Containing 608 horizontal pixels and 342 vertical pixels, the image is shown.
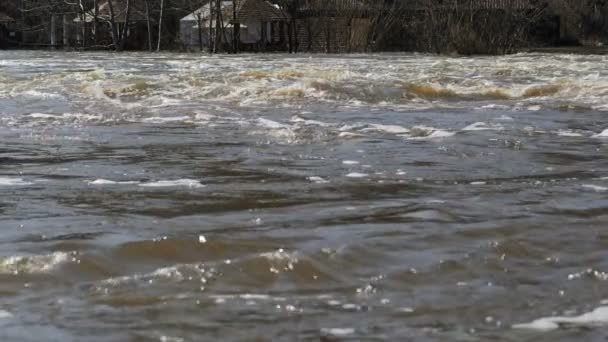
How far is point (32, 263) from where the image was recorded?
4797 millimetres

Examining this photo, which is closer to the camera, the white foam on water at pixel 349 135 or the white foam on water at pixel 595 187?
the white foam on water at pixel 595 187

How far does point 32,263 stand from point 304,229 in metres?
1.42

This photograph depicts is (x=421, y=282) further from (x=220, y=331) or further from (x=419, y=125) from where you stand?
(x=419, y=125)

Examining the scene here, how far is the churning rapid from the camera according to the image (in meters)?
3.94

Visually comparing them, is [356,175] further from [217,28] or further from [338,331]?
[217,28]

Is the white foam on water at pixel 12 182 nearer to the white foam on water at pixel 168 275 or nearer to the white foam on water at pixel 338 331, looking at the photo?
the white foam on water at pixel 168 275

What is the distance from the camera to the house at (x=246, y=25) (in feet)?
156

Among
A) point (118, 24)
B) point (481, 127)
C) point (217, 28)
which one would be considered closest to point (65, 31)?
point (118, 24)

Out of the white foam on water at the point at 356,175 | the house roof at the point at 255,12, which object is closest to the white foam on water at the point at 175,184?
the white foam on water at the point at 356,175

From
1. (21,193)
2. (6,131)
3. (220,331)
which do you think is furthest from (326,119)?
(220,331)

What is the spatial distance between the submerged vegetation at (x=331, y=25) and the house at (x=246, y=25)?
0.04m

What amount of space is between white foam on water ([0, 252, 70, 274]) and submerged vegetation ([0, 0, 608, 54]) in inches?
1293

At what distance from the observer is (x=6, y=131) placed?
11148 millimetres

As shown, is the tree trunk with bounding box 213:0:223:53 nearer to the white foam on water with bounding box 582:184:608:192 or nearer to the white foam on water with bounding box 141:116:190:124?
the white foam on water with bounding box 141:116:190:124
